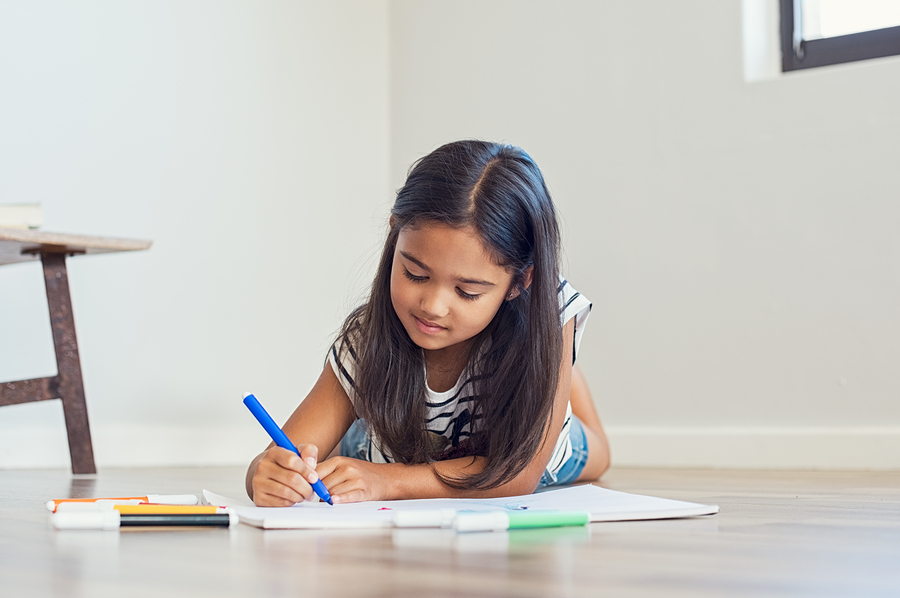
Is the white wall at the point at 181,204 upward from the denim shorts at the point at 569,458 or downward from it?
upward

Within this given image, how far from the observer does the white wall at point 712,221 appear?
1.75 metres

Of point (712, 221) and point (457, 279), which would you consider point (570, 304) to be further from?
point (712, 221)

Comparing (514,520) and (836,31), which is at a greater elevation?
(836,31)

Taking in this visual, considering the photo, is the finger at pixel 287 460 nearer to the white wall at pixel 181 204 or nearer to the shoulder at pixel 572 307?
the shoulder at pixel 572 307

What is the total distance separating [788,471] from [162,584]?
1465 mm

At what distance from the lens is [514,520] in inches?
28.0

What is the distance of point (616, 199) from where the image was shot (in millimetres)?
2055

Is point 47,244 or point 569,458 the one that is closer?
point 569,458

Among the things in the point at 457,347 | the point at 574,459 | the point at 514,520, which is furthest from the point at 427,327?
the point at 574,459

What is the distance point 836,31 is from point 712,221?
0.49 m

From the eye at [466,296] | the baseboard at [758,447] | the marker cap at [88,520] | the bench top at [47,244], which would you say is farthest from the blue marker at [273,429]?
the baseboard at [758,447]

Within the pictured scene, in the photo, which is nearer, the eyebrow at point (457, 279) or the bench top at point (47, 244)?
the eyebrow at point (457, 279)

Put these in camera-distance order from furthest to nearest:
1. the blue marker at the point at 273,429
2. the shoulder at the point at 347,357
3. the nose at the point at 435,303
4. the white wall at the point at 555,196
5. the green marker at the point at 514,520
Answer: the white wall at the point at 555,196 < the shoulder at the point at 347,357 < the nose at the point at 435,303 < the blue marker at the point at 273,429 < the green marker at the point at 514,520

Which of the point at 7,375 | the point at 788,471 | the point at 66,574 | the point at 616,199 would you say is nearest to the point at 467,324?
the point at 66,574
